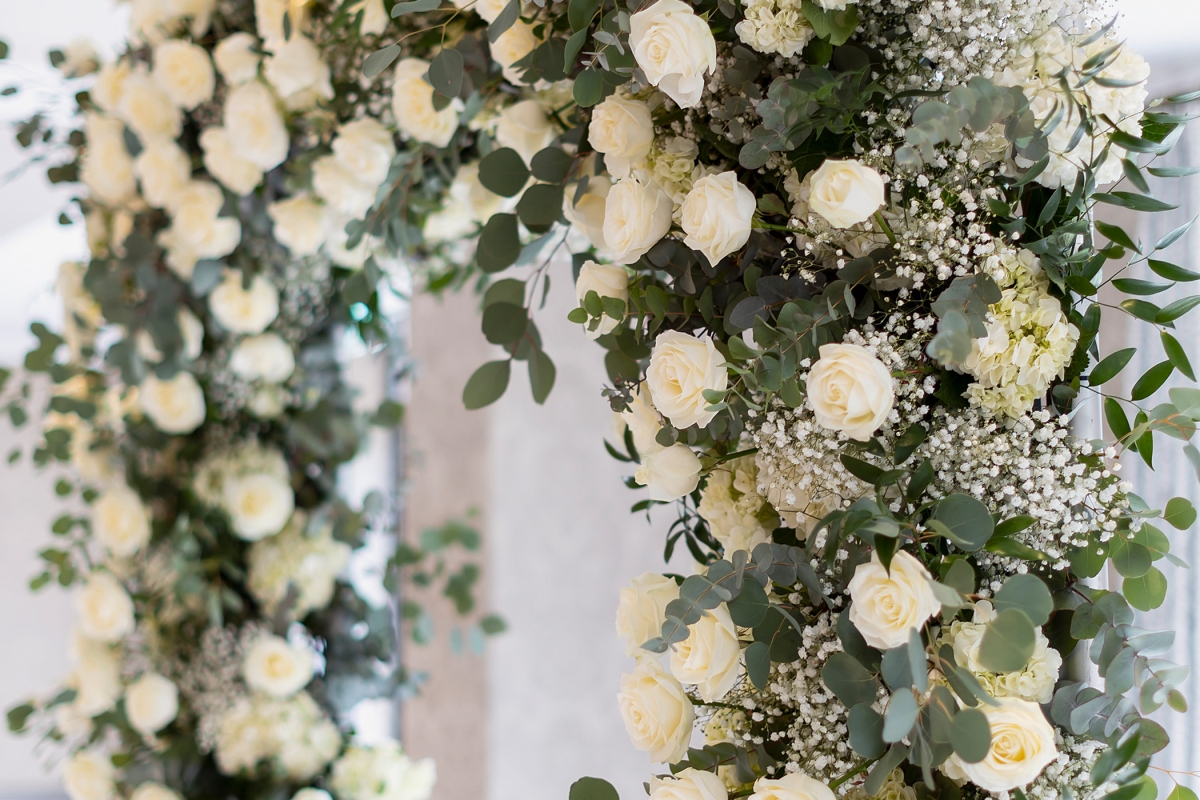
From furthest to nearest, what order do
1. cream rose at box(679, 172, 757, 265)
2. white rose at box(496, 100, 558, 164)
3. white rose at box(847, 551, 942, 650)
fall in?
1. white rose at box(496, 100, 558, 164)
2. cream rose at box(679, 172, 757, 265)
3. white rose at box(847, 551, 942, 650)

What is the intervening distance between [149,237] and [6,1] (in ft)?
6.85

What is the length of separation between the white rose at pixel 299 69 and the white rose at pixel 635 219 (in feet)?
2.14

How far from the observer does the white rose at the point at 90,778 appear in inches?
60.9

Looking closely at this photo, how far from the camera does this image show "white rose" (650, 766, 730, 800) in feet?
2.08

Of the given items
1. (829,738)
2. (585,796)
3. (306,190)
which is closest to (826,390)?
(829,738)

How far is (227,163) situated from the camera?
1.35 m

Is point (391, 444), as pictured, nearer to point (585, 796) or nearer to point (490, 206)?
point (490, 206)

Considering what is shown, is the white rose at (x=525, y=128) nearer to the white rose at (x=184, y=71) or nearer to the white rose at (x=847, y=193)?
the white rose at (x=847, y=193)

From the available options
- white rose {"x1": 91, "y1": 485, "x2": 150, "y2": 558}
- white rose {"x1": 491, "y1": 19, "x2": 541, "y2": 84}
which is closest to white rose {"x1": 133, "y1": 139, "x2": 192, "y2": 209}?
white rose {"x1": 91, "y1": 485, "x2": 150, "y2": 558}

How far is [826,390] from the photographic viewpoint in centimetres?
59

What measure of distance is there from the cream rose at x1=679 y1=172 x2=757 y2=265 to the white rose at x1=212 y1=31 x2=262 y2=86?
3.05ft

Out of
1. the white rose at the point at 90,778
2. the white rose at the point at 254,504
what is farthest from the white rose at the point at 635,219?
the white rose at the point at 90,778

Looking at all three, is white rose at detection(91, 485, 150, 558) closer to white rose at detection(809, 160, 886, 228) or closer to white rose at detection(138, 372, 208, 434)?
white rose at detection(138, 372, 208, 434)

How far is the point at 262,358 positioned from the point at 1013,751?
131 cm
